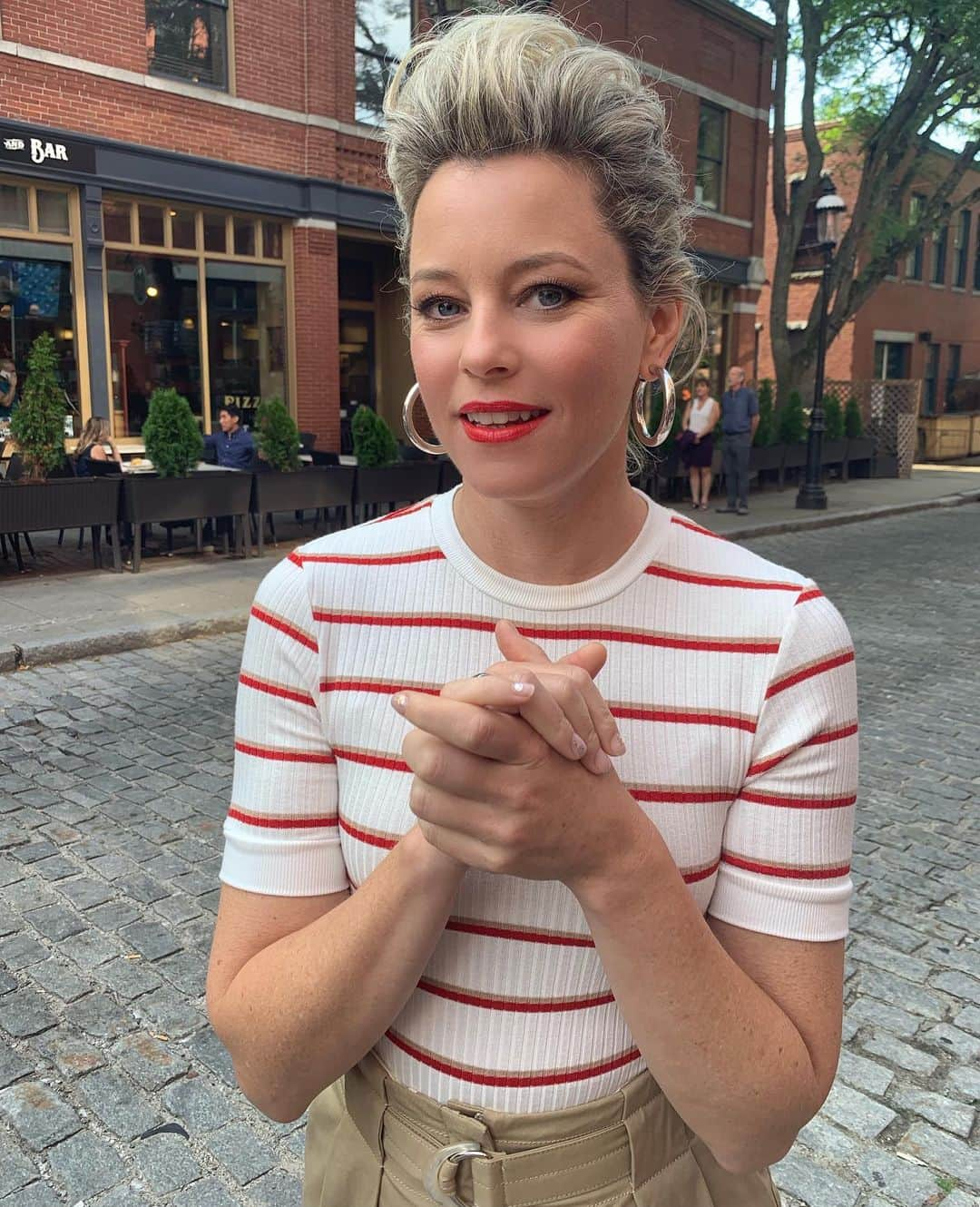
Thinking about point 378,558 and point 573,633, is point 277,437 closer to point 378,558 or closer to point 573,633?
point 378,558

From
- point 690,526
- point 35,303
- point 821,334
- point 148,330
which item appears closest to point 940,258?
point 821,334

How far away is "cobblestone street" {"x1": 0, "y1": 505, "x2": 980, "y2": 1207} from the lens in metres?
2.62

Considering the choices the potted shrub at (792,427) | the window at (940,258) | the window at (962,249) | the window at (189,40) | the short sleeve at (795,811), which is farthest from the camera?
the window at (962,249)

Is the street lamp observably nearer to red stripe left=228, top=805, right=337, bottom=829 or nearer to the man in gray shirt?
the man in gray shirt

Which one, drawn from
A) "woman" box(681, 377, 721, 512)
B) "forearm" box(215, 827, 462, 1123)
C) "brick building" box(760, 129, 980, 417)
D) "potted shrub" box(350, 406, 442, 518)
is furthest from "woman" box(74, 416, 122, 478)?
"brick building" box(760, 129, 980, 417)

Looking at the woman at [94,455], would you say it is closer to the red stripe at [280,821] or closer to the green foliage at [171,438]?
the green foliage at [171,438]

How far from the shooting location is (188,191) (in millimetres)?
13617

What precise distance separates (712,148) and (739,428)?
1001 cm

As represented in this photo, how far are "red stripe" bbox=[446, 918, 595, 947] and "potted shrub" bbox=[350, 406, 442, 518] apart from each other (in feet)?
35.6

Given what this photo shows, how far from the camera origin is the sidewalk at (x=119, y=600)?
303 inches

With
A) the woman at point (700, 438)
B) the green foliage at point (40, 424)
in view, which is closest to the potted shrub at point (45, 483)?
the green foliage at point (40, 424)

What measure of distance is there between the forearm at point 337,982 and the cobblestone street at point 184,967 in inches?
64.4

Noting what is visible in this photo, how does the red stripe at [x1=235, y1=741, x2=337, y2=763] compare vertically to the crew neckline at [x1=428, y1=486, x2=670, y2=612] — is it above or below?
below

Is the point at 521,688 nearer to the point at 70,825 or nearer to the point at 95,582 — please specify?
the point at 70,825
